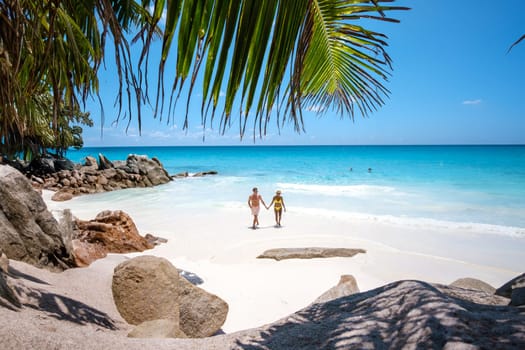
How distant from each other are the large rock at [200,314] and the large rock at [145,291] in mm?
199

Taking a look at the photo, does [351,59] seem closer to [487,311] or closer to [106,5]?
[106,5]

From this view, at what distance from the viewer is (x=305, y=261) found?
22.0 feet

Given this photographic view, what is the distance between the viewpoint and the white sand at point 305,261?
5141 mm

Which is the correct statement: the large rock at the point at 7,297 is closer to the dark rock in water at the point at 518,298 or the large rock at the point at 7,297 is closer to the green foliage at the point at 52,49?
the green foliage at the point at 52,49

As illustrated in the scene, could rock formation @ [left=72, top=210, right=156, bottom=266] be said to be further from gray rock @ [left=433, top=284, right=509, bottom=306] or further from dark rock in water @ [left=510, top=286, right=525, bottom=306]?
dark rock in water @ [left=510, top=286, right=525, bottom=306]

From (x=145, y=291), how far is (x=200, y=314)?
2.57ft

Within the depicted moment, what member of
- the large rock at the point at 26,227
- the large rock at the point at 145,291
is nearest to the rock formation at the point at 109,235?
the large rock at the point at 26,227

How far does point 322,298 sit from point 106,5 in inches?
144

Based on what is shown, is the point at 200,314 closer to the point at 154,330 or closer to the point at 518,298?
the point at 154,330

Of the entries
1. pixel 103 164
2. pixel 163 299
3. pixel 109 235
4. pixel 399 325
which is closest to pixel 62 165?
pixel 103 164

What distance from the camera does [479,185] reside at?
24.0m

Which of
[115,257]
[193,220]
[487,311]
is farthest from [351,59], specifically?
[193,220]

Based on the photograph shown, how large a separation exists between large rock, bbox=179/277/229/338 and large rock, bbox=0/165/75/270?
6.76 feet

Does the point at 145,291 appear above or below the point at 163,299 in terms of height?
above
